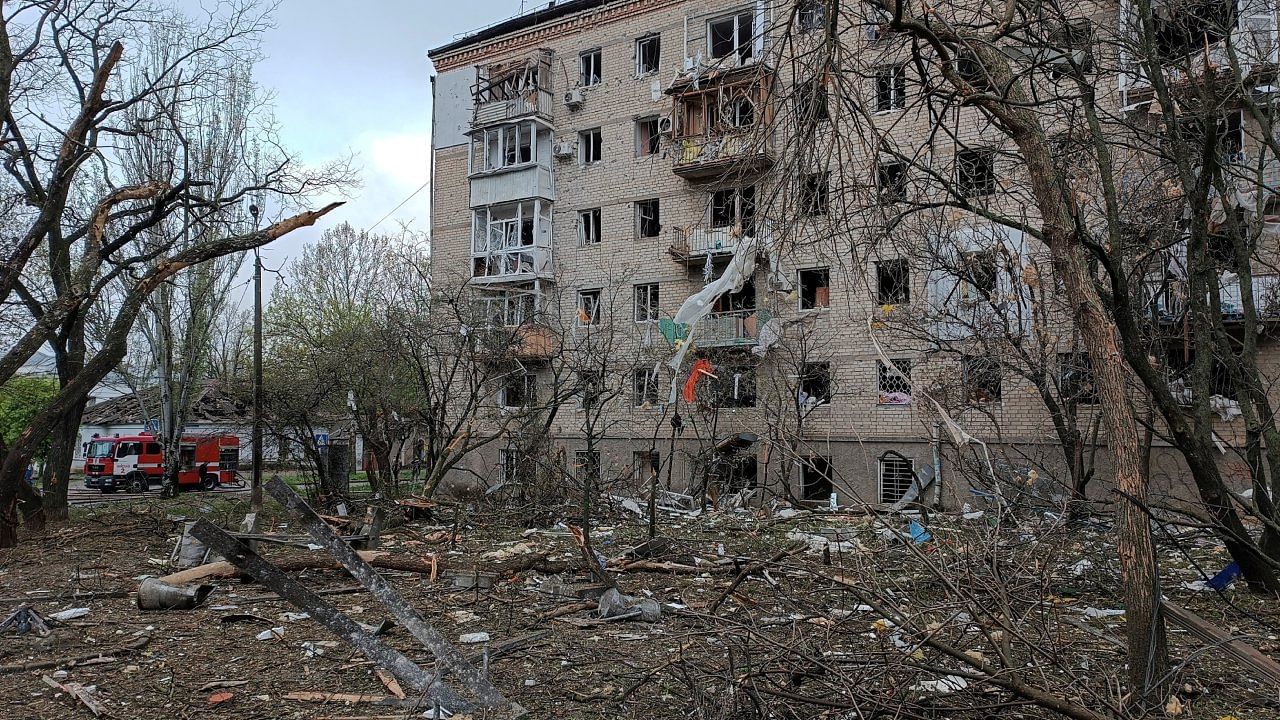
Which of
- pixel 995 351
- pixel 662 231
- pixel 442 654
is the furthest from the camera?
pixel 662 231

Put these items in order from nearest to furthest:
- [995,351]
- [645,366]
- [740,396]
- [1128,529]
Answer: [1128,529] < [995,351] < [645,366] < [740,396]

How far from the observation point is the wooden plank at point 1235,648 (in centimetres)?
386

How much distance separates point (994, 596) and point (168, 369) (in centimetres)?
2444

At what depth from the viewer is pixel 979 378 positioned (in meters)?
14.5

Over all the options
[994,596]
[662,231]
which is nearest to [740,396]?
[662,231]

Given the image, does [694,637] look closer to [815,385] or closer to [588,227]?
[815,385]

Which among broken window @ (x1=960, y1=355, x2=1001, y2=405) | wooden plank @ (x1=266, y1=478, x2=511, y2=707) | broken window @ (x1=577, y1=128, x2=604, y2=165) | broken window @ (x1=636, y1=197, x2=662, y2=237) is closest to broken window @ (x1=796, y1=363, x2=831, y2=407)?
broken window @ (x1=960, y1=355, x2=1001, y2=405)

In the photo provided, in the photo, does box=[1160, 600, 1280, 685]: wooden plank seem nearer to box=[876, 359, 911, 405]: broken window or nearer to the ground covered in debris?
the ground covered in debris

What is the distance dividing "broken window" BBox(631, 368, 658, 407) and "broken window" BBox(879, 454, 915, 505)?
19.8 ft

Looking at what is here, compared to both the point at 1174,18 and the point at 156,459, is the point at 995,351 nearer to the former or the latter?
the point at 1174,18

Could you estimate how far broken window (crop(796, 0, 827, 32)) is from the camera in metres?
3.78

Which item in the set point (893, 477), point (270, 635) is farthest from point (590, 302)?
point (270, 635)

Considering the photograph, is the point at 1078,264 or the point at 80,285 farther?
the point at 80,285

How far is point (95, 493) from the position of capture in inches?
1051
